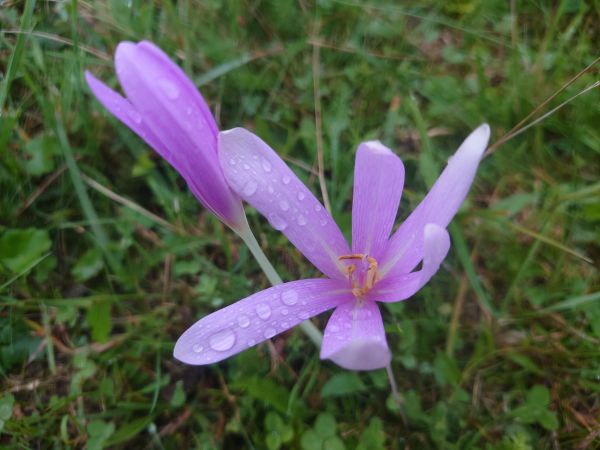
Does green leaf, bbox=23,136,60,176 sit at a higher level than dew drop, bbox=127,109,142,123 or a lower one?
lower

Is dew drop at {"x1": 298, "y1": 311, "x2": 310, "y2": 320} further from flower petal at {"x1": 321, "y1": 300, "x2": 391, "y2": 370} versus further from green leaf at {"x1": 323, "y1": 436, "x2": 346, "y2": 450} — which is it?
green leaf at {"x1": 323, "y1": 436, "x2": 346, "y2": 450}

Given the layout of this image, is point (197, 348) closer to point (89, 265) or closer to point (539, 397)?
point (89, 265)

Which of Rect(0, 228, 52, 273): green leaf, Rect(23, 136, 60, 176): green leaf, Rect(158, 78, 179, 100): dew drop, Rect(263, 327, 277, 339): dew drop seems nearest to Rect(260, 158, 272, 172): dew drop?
Rect(158, 78, 179, 100): dew drop

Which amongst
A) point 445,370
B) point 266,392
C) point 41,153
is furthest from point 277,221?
point 41,153

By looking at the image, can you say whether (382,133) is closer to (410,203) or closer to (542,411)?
(410,203)

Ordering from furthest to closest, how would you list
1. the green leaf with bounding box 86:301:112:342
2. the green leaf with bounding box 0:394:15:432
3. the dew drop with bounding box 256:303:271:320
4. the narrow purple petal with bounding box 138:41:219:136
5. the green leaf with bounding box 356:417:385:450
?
the green leaf with bounding box 86:301:112:342 → the green leaf with bounding box 0:394:15:432 → the green leaf with bounding box 356:417:385:450 → the dew drop with bounding box 256:303:271:320 → the narrow purple petal with bounding box 138:41:219:136

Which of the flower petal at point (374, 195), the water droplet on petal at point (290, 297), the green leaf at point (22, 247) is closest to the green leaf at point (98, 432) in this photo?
the green leaf at point (22, 247)
